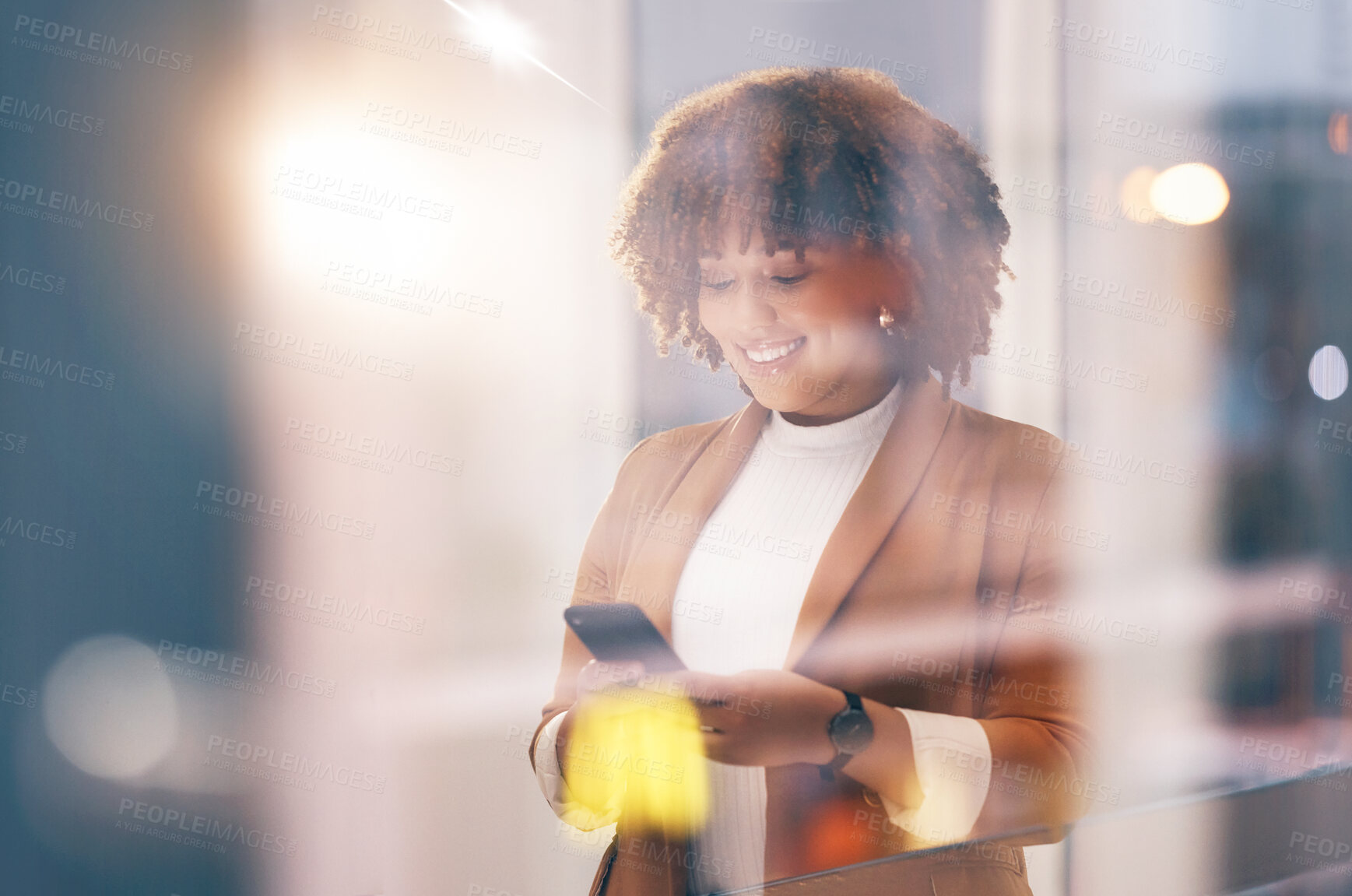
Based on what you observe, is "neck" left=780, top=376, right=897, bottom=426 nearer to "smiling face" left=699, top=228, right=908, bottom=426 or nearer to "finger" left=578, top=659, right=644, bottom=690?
"smiling face" left=699, top=228, right=908, bottom=426

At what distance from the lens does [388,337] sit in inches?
50.2

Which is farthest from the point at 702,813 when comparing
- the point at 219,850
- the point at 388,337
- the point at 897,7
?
the point at 897,7

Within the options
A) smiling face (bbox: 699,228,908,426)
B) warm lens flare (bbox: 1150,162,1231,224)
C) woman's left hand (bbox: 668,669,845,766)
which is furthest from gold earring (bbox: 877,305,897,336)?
warm lens flare (bbox: 1150,162,1231,224)

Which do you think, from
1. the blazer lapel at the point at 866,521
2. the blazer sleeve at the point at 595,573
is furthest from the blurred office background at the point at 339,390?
the blazer lapel at the point at 866,521

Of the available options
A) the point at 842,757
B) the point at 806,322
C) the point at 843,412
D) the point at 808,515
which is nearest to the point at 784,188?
the point at 806,322

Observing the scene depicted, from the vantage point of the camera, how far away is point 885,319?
4.60 feet

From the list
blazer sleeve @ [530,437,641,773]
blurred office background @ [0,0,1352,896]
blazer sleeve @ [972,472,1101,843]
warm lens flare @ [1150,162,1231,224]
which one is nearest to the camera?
blurred office background @ [0,0,1352,896]

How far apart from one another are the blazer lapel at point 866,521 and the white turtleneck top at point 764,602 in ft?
0.04

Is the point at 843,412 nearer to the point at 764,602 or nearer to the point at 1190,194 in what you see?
the point at 764,602

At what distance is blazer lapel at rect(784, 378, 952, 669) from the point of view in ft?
4.51

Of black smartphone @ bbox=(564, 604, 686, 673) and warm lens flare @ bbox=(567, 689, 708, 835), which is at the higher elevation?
black smartphone @ bbox=(564, 604, 686, 673)

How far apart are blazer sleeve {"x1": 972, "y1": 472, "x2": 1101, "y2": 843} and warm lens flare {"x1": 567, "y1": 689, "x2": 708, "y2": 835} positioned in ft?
1.50

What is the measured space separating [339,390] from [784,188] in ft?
2.28

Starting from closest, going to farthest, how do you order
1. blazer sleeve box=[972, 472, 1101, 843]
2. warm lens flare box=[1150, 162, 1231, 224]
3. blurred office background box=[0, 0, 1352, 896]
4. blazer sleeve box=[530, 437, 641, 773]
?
1. blurred office background box=[0, 0, 1352, 896]
2. blazer sleeve box=[530, 437, 641, 773]
3. blazer sleeve box=[972, 472, 1101, 843]
4. warm lens flare box=[1150, 162, 1231, 224]
